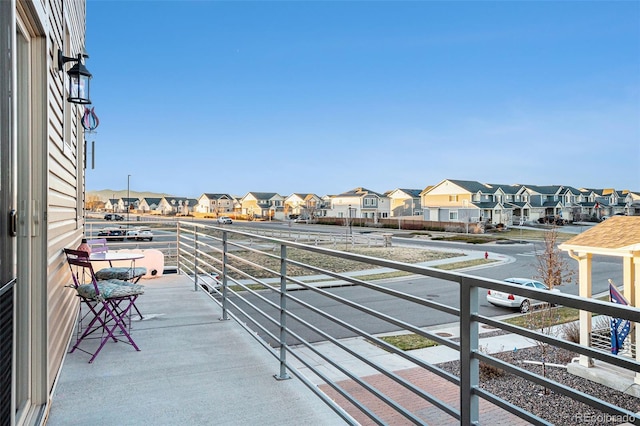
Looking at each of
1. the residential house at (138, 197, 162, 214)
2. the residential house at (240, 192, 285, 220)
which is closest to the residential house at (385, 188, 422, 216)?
the residential house at (240, 192, 285, 220)

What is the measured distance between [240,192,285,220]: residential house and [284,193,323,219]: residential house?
4.70 feet

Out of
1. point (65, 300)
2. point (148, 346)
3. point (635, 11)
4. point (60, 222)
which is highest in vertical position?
point (635, 11)

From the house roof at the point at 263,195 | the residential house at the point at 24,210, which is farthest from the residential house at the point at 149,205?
Answer: the residential house at the point at 24,210

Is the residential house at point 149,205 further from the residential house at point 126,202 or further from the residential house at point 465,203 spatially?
the residential house at point 465,203

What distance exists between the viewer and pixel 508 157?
59.1 m

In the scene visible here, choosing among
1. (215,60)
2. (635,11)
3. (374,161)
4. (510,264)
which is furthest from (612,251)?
(374,161)

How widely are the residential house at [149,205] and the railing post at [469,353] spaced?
8818cm

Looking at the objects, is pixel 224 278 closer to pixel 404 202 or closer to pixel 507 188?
pixel 507 188

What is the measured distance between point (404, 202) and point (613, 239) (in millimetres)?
52669

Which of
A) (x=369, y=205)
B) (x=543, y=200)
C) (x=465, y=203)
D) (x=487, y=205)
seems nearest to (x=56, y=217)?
(x=465, y=203)

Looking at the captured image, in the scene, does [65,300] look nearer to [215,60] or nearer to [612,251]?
[612,251]

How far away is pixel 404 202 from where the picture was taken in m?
59.2

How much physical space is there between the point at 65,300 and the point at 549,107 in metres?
52.1

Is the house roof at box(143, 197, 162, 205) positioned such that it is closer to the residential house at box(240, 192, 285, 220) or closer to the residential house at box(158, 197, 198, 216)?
the residential house at box(158, 197, 198, 216)
